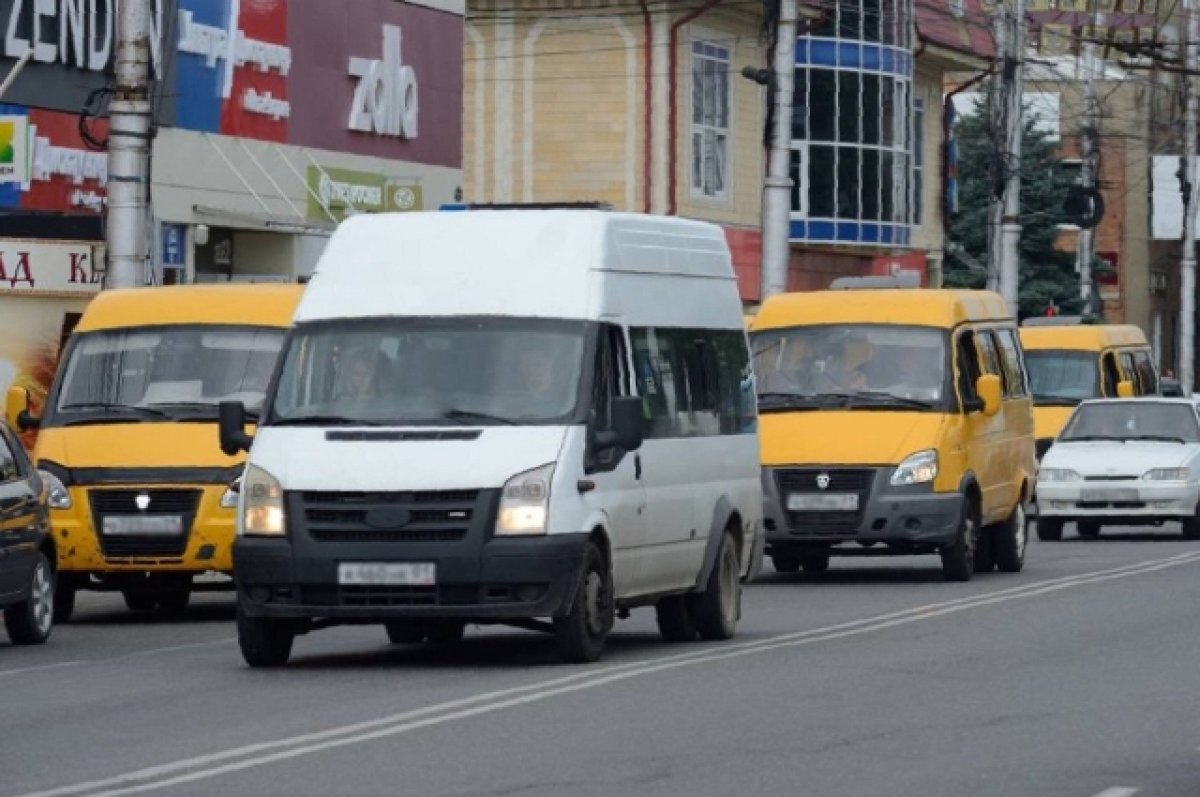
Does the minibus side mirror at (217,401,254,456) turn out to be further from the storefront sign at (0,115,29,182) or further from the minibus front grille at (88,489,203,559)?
the storefront sign at (0,115,29,182)

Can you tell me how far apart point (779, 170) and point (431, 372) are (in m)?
21.6

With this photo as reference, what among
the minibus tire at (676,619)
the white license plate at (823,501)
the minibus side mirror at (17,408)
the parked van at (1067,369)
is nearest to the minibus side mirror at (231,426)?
the minibus tire at (676,619)

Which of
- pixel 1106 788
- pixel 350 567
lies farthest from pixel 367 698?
pixel 1106 788

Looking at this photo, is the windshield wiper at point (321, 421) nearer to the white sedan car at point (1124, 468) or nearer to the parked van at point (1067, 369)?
the white sedan car at point (1124, 468)

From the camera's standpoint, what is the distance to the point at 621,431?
678 inches

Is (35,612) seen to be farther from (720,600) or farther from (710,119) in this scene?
(710,119)

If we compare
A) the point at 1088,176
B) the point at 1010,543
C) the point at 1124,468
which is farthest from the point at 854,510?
the point at 1088,176

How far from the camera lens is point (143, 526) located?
71.4ft

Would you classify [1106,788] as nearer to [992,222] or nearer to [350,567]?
[350,567]

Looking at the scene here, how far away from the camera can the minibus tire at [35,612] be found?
1956 centimetres

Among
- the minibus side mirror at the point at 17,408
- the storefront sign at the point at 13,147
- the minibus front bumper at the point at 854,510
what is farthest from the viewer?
the storefront sign at the point at 13,147

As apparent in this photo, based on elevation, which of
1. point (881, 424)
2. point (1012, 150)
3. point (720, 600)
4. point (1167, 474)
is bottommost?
point (1167, 474)

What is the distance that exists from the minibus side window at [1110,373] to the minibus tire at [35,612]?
2337 cm

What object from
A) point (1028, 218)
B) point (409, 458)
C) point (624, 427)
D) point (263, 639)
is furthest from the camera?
point (1028, 218)
